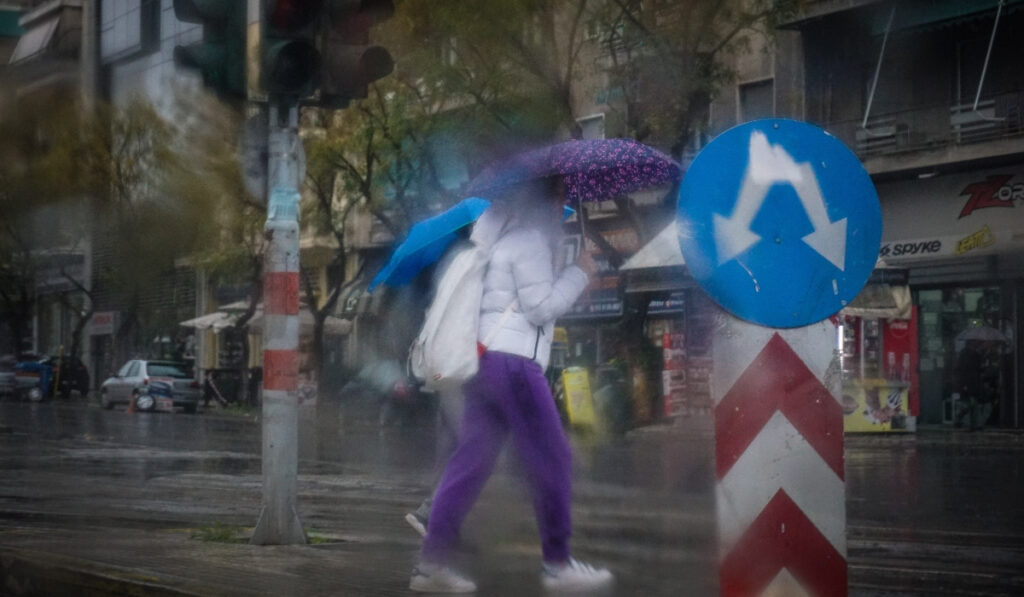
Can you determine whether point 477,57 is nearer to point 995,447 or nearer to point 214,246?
point 995,447

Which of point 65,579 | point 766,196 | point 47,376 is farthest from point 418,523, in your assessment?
point 47,376

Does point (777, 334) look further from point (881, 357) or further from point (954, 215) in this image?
point (954, 215)

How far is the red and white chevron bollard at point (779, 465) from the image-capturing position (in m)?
3.93

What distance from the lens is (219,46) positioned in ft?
24.4

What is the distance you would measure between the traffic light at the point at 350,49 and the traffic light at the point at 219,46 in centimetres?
41

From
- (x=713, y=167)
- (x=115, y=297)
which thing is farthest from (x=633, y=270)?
(x=115, y=297)

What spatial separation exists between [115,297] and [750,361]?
49.8 m

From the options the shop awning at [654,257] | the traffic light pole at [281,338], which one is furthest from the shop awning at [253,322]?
the traffic light pole at [281,338]

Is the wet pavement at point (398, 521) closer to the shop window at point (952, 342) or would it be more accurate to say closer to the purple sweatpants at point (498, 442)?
the purple sweatpants at point (498, 442)

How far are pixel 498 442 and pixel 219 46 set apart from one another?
2650mm

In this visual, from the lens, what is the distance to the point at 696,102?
26875mm

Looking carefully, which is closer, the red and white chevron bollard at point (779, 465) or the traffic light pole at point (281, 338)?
the red and white chevron bollard at point (779, 465)

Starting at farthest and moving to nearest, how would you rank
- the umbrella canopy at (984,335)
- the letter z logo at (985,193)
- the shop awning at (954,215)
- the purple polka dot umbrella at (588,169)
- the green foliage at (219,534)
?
the umbrella canopy at (984,335) < the letter z logo at (985,193) < the shop awning at (954,215) < the green foliage at (219,534) < the purple polka dot umbrella at (588,169)

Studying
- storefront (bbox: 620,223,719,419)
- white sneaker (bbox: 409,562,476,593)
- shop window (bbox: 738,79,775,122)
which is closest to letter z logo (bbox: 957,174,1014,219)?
storefront (bbox: 620,223,719,419)
